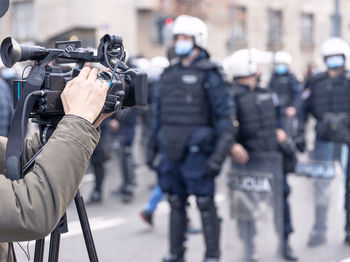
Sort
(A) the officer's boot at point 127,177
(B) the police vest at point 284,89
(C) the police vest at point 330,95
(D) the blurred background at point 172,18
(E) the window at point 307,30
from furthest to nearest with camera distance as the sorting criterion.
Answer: (E) the window at point 307,30
(D) the blurred background at point 172,18
(B) the police vest at point 284,89
(A) the officer's boot at point 127,177
(C) the police vest at point 330,95

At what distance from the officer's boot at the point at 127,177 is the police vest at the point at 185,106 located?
2899 millimetres

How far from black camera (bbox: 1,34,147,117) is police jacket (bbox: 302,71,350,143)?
140 inches

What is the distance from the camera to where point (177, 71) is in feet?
14.2

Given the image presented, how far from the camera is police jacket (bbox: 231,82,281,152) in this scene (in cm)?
461

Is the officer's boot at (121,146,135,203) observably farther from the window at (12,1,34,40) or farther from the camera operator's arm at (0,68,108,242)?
the window at (12,1,34,40)

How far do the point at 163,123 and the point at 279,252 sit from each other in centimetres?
146

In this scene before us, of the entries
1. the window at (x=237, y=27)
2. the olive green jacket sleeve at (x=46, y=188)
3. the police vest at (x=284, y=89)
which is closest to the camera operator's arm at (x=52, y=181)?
the olive green jacket sleeve at (x=46, y=188)

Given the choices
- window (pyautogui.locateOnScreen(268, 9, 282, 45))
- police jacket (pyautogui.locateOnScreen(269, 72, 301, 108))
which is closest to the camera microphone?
police jacket (pyautogui.locateOnScreen(269, 72, 301, 108))

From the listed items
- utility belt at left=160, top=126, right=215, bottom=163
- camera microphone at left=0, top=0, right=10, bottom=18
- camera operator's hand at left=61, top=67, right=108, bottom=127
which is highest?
camera microphone at left=0, top=0, right=10, bottom=18

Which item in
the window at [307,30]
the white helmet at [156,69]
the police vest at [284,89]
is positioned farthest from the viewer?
the window at [307,30]

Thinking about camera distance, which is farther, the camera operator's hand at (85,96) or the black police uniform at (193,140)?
the black police uniform at (193,140)

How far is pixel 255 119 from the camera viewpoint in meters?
4.62

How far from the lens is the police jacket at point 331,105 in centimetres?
519

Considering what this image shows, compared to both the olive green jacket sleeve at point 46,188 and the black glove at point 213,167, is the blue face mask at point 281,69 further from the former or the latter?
the olive green jacket sleeve at point 46,188
